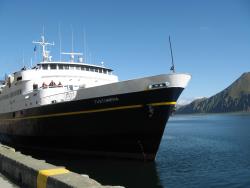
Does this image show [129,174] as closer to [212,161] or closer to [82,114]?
[82,114]

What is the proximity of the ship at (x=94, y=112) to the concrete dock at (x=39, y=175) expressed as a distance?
6.86 metres

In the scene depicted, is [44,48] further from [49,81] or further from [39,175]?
[39,175]

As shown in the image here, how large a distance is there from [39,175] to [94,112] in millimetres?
9439

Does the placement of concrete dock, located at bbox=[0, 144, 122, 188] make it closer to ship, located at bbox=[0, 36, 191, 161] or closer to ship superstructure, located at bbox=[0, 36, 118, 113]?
ship, located at bbox=[0, 36, 191, 161]

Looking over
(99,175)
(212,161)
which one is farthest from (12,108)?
(212,161)

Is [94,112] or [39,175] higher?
[94,112]

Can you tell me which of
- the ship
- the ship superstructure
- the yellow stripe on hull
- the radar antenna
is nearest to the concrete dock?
the yellow stripe on hull

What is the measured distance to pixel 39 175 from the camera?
7211 mm

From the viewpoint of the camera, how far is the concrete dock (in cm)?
622

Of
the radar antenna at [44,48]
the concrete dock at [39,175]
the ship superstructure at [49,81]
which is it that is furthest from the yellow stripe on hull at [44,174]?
the radar antenna at [44,48]

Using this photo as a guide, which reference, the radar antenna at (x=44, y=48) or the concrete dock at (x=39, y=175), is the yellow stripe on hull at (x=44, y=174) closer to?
the concrete dock at (x=39, y=175)

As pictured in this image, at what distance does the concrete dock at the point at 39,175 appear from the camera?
6.22 m

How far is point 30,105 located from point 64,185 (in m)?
15.2

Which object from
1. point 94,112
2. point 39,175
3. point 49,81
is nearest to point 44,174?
point 39,175
